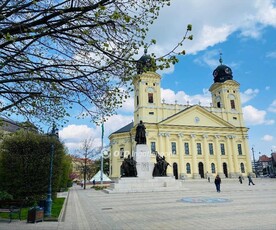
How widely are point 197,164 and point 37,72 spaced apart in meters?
53.2

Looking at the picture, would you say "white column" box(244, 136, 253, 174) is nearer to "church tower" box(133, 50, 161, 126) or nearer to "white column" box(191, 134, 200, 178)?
"white column" box(191, 134, 200, 178)

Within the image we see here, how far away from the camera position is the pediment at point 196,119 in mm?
57237

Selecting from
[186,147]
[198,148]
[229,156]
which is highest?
[186,147]

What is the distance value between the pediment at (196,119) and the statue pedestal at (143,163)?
30.6 meters

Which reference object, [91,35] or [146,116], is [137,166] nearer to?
[91,35]

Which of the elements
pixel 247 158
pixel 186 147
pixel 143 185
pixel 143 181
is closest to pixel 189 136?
pixel 186 147

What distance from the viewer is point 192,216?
9.59 metres

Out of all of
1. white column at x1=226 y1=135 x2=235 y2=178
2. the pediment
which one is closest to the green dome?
the pediment

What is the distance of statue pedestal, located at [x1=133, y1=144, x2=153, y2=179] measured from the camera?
1005 inches

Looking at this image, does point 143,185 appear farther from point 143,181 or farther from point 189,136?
point 189,136

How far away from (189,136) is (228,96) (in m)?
16.7

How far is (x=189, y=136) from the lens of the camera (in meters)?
57.7

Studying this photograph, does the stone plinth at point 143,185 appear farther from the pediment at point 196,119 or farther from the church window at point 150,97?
the church window at point 150,97

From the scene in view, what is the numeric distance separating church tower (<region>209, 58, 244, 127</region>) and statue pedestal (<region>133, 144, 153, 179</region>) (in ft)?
140
